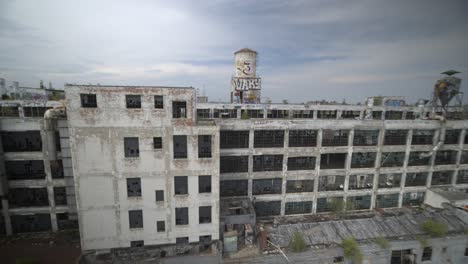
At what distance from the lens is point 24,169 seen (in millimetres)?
27031

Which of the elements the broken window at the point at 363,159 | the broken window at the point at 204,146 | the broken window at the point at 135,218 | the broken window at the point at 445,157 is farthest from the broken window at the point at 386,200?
the broken window at the point at 135,218

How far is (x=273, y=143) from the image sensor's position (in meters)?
30.9

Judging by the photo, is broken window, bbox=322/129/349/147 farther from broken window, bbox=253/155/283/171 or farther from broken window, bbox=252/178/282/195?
broken window, bbox=252/178/282/195

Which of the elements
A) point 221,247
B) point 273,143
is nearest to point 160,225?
point 221,247

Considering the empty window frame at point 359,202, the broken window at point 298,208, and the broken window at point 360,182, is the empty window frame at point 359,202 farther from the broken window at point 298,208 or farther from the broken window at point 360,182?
the broken window at point 298,208

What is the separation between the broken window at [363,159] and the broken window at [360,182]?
5.95ft

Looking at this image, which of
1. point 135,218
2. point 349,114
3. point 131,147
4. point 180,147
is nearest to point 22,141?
point 131,147

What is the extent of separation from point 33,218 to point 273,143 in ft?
108

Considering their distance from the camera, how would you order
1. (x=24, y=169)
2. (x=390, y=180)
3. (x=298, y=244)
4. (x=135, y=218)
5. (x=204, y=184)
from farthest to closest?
(x=390, y=180) < (x=24, y=169) < (x=298, y=244) < (x=204, y=184) < (x=135, y=218)

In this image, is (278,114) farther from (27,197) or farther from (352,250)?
(27,197)

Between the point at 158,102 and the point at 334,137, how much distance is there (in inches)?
985

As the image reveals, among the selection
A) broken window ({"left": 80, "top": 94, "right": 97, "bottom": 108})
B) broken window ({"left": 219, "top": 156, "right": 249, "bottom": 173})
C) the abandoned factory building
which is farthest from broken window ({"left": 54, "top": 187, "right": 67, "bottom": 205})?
broken window ({"left": 219, "top": 156, "right": 249, "bottom": 173})

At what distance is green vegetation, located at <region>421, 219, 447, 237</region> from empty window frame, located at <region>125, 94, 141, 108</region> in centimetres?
4086

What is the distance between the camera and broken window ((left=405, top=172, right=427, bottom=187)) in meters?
36.1
